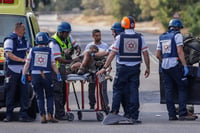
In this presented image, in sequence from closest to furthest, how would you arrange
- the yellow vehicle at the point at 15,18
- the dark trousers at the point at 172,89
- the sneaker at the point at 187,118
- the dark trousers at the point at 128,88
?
the dark trousers at the point at 128,88 → the sneaker at the point at 187,118 → the dark trousers at the point at 172,89 → the yellow vehicle at the point at 15,18

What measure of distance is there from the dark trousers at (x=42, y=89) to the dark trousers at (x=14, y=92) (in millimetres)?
527

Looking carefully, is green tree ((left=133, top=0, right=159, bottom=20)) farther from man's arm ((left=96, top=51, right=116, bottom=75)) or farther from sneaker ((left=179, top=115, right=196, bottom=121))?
man's arm ((left=96, top=51, right=116, bottom=75))

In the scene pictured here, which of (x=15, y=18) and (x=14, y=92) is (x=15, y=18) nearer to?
(x=15, y=18)

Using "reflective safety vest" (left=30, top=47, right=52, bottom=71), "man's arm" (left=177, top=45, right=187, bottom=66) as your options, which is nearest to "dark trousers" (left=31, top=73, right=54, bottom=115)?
"reflective safety vest" (left=30, top=47, right=52, bottom=71)

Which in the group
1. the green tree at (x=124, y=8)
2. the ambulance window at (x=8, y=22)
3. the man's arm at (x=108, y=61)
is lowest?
the green tree at (x=124, y=8)

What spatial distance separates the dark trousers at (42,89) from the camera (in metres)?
14.4

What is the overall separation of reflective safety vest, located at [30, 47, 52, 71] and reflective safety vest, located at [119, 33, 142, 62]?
1342 millimetres

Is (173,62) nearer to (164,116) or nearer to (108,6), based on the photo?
(164,116)

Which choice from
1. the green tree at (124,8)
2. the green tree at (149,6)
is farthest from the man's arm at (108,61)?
the green tree at (124,8)

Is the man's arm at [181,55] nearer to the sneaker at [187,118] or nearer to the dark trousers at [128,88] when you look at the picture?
the dark trousers at [128,88]

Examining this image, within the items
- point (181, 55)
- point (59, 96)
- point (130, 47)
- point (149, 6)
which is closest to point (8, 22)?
point (59, 96)

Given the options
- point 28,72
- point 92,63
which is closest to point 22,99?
point 28,72

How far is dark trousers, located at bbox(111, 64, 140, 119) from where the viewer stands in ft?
47.0

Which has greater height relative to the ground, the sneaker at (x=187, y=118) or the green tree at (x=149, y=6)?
the sneaker at (x=187, y=118)
